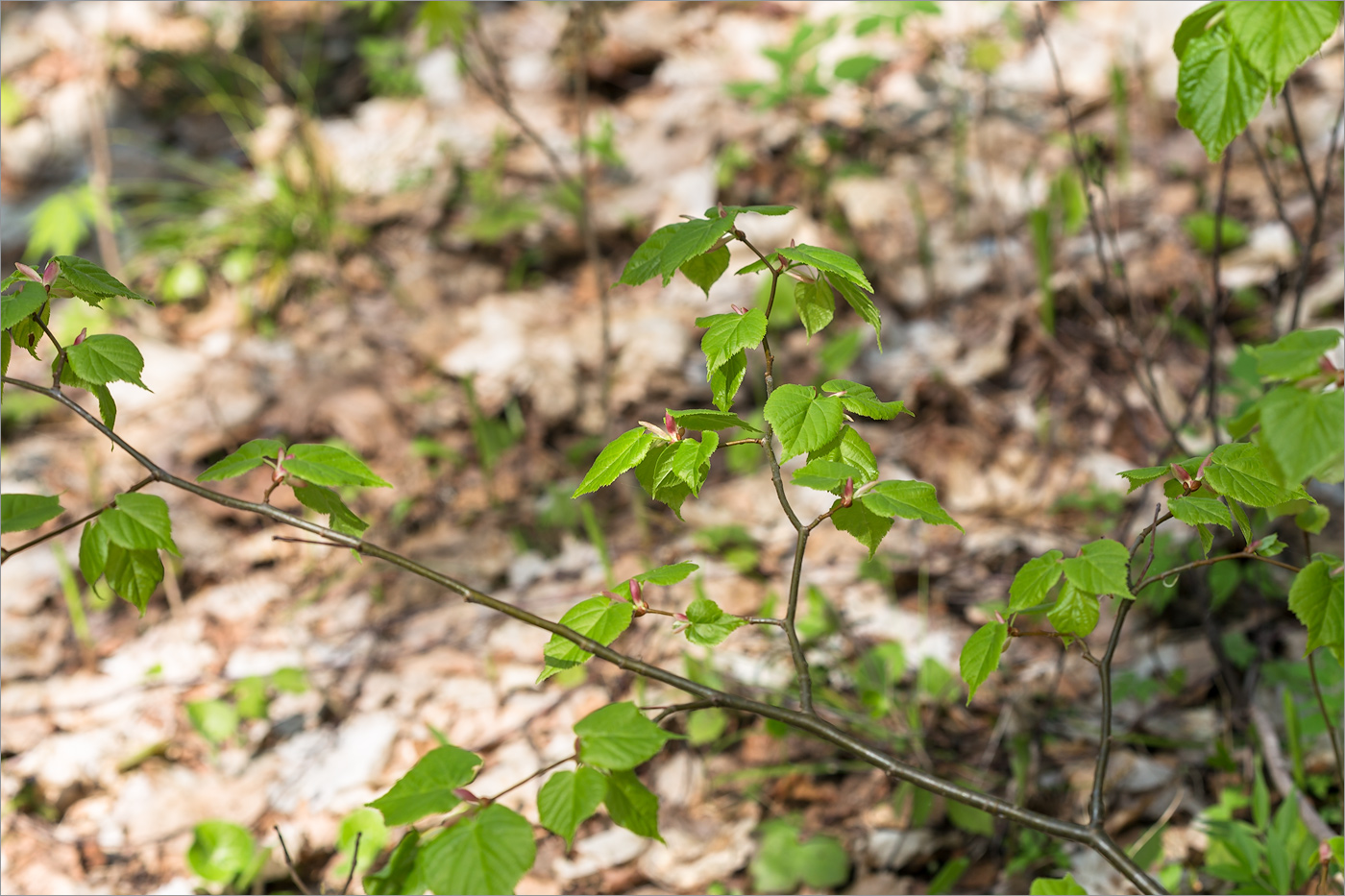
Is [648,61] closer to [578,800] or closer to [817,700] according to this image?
[817,700]

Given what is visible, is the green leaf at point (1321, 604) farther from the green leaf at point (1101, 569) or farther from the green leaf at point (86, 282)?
the green leaf at point (86, 282)

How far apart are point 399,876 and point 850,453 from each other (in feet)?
1.92

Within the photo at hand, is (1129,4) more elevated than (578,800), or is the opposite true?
(1129,4)

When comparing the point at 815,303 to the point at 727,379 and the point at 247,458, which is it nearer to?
the point at 727,379

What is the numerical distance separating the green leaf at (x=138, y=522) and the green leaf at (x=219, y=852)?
1038 mm

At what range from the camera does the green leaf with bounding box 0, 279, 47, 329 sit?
695 millimetres

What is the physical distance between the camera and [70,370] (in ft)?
2.66

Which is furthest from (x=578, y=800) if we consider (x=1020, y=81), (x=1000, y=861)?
(x=1020, y=81)

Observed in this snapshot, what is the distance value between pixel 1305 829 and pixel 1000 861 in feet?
1.57

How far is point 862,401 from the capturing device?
79cm

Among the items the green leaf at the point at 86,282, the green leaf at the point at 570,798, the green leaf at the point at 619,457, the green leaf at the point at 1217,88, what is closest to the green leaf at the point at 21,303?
the green leaf at the point at 86,282

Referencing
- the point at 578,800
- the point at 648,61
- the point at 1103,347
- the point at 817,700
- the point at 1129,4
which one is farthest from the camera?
the point at 648,61

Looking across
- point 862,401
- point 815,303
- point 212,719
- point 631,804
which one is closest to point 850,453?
point 862,401

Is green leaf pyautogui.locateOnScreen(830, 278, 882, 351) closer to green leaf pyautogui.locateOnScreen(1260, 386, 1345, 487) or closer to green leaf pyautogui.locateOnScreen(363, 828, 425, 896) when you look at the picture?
green leaf pyautogui.locateOnScreen(1260, 386, 1345, 487)
